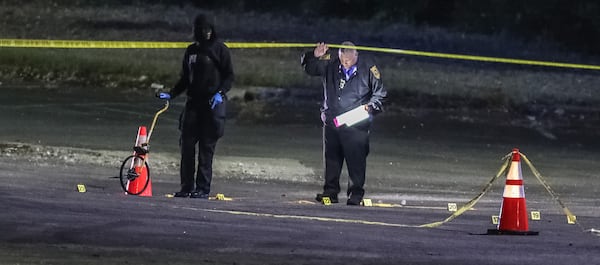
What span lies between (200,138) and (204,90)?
0.50m

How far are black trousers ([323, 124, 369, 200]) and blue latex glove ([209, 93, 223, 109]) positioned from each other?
3.67ft

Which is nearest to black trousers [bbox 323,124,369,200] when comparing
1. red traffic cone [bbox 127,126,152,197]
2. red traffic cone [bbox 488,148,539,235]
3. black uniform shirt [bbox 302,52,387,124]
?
black uniform shirt [bbox 302,52,387,124]

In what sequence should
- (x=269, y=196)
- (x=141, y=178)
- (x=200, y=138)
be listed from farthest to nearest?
(x=269, y=196)
(x=141, y=178)
(x=200, y=138)

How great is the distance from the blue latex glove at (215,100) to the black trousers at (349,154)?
1120mm

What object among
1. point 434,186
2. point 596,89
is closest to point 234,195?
point 434,186

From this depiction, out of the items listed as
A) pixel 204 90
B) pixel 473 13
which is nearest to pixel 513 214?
pixel 204 90

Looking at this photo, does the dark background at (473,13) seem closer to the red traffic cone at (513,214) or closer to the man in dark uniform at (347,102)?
the man in dark uniform at (347,102)

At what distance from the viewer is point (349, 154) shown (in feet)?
50.9

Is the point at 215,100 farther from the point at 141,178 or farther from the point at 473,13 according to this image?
the point at 473,13

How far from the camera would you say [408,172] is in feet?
65.0

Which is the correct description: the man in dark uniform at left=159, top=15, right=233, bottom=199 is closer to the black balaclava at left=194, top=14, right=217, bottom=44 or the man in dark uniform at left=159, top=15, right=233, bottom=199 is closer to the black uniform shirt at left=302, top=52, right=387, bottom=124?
the black balaclava at left=194, top=14, right=217, bottom=44

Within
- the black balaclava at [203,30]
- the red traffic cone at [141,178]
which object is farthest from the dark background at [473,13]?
the black balaclava at [203,30]

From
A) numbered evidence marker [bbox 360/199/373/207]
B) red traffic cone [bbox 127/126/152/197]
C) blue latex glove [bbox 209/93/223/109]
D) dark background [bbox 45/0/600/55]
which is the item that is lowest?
numbered evidence marker [bbox 360/199/373/207]

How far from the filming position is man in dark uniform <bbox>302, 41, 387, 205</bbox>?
15273 mm
